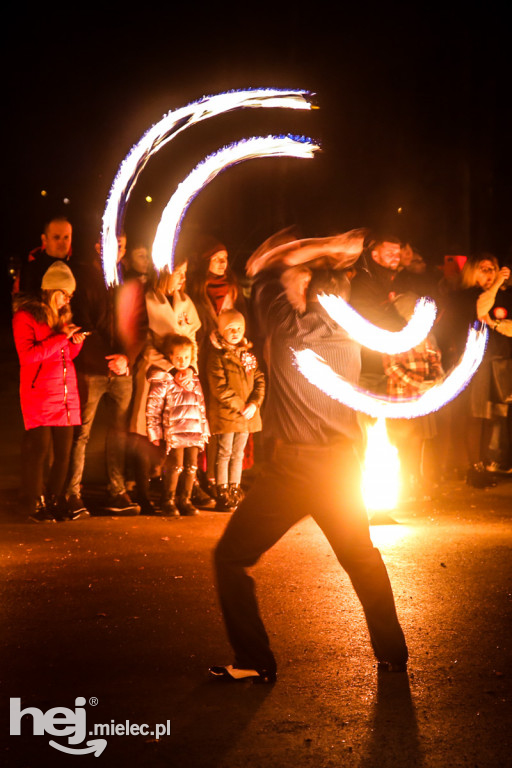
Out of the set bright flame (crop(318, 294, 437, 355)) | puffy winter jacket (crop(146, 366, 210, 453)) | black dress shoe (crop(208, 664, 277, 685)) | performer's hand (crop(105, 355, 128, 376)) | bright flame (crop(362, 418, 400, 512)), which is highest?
bright flame (crop(318, 294, 437, 355))

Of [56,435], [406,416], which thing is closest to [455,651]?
[406,416]

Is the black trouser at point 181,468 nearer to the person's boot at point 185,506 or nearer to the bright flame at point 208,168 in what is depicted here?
the person's boot at point 185,506

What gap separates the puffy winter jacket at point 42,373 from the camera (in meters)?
8.82

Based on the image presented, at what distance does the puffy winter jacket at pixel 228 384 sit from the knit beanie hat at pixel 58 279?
58.9 inches

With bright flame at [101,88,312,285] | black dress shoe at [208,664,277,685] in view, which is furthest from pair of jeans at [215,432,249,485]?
black dress shoe at [208,664,277,685]

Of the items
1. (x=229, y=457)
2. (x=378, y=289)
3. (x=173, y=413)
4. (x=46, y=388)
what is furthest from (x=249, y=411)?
(x=46, y=388)

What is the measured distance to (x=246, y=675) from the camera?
16.0ft

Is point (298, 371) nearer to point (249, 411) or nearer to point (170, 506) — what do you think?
point (170, 506)

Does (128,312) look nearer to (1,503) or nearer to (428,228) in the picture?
(1,503)

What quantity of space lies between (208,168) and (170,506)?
3.37 meters

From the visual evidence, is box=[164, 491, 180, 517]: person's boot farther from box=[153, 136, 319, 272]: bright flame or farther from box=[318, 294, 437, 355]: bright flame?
box=[318, 294, 437, 355]: bright flame

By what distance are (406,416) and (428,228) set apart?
15.8m

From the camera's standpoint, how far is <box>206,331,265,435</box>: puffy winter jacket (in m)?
9.60

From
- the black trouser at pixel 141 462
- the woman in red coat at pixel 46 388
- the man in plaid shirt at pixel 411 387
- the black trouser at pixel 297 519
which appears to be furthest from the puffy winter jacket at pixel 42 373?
the black trouser at pixel 297 519
